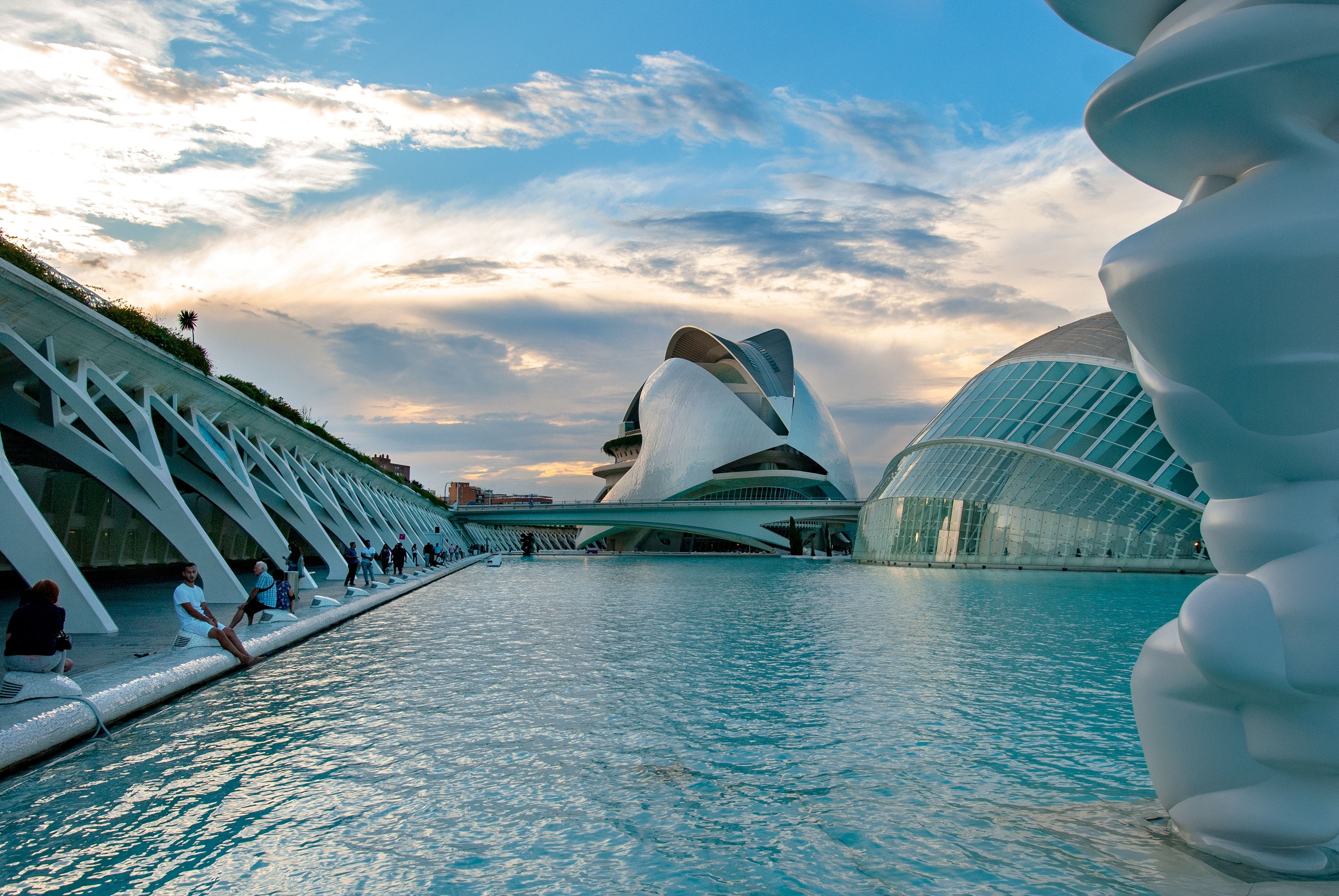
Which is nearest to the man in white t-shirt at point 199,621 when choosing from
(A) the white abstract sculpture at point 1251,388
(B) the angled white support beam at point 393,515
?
(A) the white abstract sculpture at point 1251,388

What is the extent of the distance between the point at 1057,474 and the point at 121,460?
26.3 m

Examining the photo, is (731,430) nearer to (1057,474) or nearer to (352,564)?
(1057,474)

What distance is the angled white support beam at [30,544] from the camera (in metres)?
9.92

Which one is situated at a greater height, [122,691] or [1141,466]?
[1141,466]

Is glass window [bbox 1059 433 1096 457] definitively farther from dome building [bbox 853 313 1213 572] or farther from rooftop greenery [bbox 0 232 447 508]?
rooftop greenery [bbox 0 232 447 508]

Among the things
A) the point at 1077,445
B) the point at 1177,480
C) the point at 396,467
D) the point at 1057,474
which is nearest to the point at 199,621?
the point at 1077,445

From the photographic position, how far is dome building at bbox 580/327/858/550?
73.4 metres

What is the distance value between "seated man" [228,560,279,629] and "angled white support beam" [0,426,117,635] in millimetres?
1758

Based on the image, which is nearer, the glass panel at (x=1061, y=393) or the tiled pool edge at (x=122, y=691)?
the tiled pool edge at (x=122, y=691)

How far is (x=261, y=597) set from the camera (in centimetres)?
1217

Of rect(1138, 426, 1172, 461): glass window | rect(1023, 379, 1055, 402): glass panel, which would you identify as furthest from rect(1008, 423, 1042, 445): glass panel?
rect(1138, 426, 1172, 461): glass window

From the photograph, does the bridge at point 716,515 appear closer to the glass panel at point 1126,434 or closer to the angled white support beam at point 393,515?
the angled white support beam at point 393,515

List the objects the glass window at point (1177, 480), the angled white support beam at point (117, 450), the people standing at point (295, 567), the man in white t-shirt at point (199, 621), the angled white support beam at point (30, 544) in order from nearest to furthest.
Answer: the man in white t-shirt at point (199, 621) → the angled white support beam at point (30, 544) → the angled white support beam at point (117, 450) → the people standing at point (295, 567) → the glass window at point (1177, 480)

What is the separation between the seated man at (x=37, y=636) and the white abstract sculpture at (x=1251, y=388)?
7.24 m
